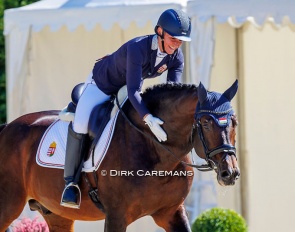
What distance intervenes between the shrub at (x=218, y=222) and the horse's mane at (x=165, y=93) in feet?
7.73

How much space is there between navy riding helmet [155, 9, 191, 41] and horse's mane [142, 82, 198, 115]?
346 mm

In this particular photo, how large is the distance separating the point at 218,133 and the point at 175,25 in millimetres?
849

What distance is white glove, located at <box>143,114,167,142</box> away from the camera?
619 centimetres

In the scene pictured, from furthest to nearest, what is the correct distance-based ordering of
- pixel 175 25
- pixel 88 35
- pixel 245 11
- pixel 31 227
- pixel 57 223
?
pixel 88 35, pixel 245 11, pixel 31 227, pixel 57 223, pixel 175 25

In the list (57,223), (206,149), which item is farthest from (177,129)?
(57,223)

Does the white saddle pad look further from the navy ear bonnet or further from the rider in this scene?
the navy ear bonnet

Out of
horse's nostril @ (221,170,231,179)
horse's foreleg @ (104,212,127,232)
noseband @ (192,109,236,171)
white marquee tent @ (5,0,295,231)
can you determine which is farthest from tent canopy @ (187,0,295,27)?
horse's nostril @ (221,170,231,179)

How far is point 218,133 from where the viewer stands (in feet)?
19.3

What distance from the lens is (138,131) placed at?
645cm

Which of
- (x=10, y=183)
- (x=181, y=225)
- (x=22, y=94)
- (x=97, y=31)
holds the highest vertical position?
(x=97, y=31)

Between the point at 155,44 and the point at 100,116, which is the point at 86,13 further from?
the point at 155,44

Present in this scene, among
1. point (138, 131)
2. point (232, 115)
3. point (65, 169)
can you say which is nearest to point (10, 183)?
point (65, 169)

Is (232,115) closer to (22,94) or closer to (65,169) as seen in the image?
(65,169)

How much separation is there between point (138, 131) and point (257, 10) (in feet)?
9.29
